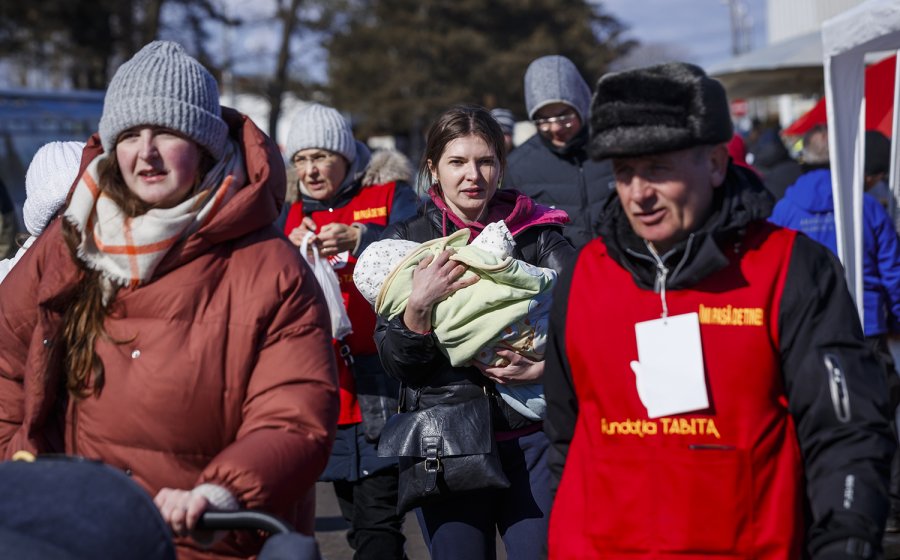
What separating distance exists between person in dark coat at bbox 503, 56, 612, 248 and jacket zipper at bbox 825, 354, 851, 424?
12.3 feet

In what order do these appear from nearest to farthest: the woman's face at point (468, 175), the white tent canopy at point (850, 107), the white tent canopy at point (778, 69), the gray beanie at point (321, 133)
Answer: the woman's face at point (468, 175) → the gray beanie at point (321, 133) → the white tent canopy at point (850, 107) → the white tent canopy at point (778, 69)

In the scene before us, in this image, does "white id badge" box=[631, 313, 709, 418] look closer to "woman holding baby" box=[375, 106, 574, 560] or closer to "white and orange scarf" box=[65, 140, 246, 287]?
"white and orange scarf" box=[65, 140, 246, 287]

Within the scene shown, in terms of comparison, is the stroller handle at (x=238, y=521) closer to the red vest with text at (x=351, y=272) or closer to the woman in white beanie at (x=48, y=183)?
the woman in white beanie at (x=48, y=183)

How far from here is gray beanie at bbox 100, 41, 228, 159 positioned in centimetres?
287

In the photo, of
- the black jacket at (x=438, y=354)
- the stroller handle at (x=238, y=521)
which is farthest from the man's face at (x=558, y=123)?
the stroller handle at (x=238, y=521)

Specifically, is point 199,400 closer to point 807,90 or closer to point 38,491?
point 38,491

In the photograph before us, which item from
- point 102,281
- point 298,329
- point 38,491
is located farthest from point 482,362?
point 38,491

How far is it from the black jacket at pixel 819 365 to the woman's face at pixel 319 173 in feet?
9.95

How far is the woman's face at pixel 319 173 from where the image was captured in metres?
5.61

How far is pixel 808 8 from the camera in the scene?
42562mm

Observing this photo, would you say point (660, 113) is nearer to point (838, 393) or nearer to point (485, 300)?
point (838, 393)

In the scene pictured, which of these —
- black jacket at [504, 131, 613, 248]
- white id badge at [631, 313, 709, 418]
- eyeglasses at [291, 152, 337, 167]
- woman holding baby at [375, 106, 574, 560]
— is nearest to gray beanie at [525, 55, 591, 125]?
black jacket at [504, 131, 613, 248]

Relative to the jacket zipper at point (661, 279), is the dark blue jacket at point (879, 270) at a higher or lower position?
lower

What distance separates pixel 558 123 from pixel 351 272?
186 centimetres
